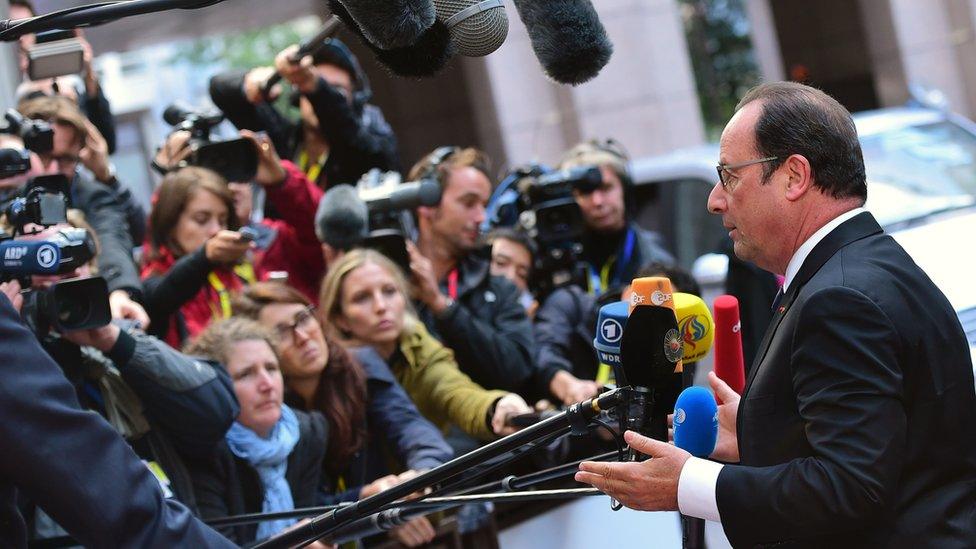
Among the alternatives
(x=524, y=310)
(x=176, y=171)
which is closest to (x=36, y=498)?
(x=176, y=171)

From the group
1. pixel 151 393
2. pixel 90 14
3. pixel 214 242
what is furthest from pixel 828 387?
pixel 214 242

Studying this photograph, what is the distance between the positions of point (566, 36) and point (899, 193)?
15.9ft

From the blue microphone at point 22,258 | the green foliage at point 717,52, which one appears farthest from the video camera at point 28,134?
the green foliage at point 717,52

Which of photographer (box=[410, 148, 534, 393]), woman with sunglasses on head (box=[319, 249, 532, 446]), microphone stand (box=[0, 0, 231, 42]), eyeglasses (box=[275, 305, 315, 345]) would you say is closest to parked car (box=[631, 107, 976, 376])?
photographer (box=[410, 148, 534, 393])

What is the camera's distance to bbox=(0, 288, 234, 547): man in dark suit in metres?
2.80

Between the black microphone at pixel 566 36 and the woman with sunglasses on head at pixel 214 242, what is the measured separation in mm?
2360

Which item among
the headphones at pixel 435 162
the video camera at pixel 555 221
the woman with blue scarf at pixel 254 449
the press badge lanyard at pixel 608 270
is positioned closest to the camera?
the woman with blue scarf at pixel 254 449

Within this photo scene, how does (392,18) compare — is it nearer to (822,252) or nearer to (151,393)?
(822,252)

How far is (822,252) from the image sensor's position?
9.74ft

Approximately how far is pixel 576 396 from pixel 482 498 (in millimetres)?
2828

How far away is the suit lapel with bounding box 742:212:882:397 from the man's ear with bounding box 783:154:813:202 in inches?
4.4

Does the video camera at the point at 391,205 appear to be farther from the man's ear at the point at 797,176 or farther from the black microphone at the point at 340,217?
the man's ear at the point at 797,176

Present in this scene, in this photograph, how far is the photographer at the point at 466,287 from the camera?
600 centimetres

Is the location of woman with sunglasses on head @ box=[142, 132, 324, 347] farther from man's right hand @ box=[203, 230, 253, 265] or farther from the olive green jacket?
the olive green jacket
